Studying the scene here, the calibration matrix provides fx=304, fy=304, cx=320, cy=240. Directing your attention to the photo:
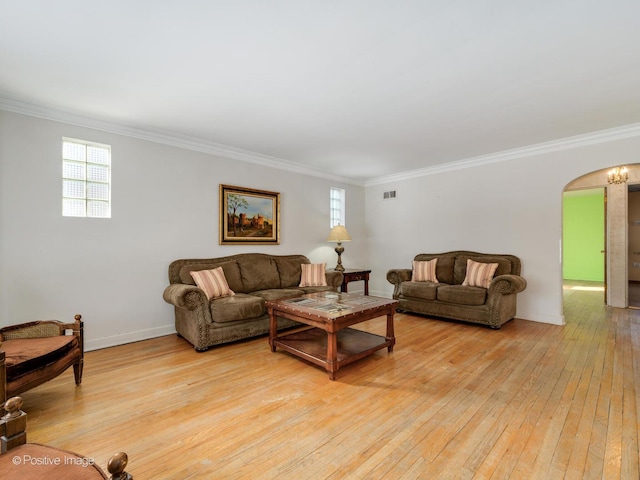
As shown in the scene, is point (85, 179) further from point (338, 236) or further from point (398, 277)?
point (398, 277)

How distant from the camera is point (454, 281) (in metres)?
4.90

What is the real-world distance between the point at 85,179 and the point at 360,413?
3.69 meters

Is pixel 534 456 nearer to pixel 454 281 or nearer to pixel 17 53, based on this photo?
pixel 454 281

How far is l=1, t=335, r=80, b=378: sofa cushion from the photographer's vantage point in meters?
1.95

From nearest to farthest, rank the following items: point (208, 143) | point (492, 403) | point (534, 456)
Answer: point (534, 456)
point (492, 403)
point (208, 143)

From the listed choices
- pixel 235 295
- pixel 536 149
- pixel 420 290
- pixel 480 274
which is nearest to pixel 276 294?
pixel 235 295

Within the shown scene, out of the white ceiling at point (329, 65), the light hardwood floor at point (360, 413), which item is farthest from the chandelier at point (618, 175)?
the light hardwood floor at point (360, 413)

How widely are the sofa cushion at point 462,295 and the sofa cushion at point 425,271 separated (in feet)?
1.67

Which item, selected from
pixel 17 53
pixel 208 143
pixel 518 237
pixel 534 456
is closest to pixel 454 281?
pixel 518 237

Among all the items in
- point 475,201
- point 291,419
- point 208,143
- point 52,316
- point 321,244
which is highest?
point 208,143

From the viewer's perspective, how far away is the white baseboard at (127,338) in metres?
3.35

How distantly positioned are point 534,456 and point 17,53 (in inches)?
168

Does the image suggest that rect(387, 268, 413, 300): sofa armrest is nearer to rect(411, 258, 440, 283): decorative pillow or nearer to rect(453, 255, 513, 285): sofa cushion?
rect(411, 258, 440, 283): decorative pillow

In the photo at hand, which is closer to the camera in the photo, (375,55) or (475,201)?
(375,55)
